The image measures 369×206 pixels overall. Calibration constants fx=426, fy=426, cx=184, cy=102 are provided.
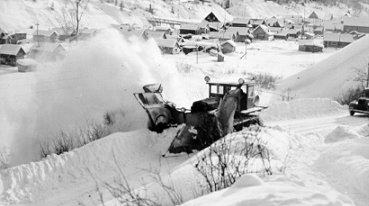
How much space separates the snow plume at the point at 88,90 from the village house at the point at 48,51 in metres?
29.1

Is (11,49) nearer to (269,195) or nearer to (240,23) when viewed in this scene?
(269,195)

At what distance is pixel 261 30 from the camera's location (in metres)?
94.3

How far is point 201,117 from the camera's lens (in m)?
14.3

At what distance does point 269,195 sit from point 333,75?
31.1 metres

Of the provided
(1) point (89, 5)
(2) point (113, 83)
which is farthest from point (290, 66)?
(1) point (89, 5)

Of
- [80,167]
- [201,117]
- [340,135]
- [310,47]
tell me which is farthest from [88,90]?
[310,47]

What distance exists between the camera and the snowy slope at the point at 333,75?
3231 cm

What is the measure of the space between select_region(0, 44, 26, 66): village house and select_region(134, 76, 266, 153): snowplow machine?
1726 inches

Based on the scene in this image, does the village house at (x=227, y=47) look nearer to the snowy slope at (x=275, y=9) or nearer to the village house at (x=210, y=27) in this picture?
the village house at (x=210, y=27)

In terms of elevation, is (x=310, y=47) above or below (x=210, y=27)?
below

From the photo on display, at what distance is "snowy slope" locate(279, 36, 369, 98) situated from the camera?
32.3 meters

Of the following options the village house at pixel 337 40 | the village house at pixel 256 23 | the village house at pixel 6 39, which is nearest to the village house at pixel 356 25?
the village house at pixel 256 23

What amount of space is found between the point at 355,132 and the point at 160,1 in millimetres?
114615

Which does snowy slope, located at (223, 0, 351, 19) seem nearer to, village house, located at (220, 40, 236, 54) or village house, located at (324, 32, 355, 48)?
village house, located at (324, 32, 355, 48)
